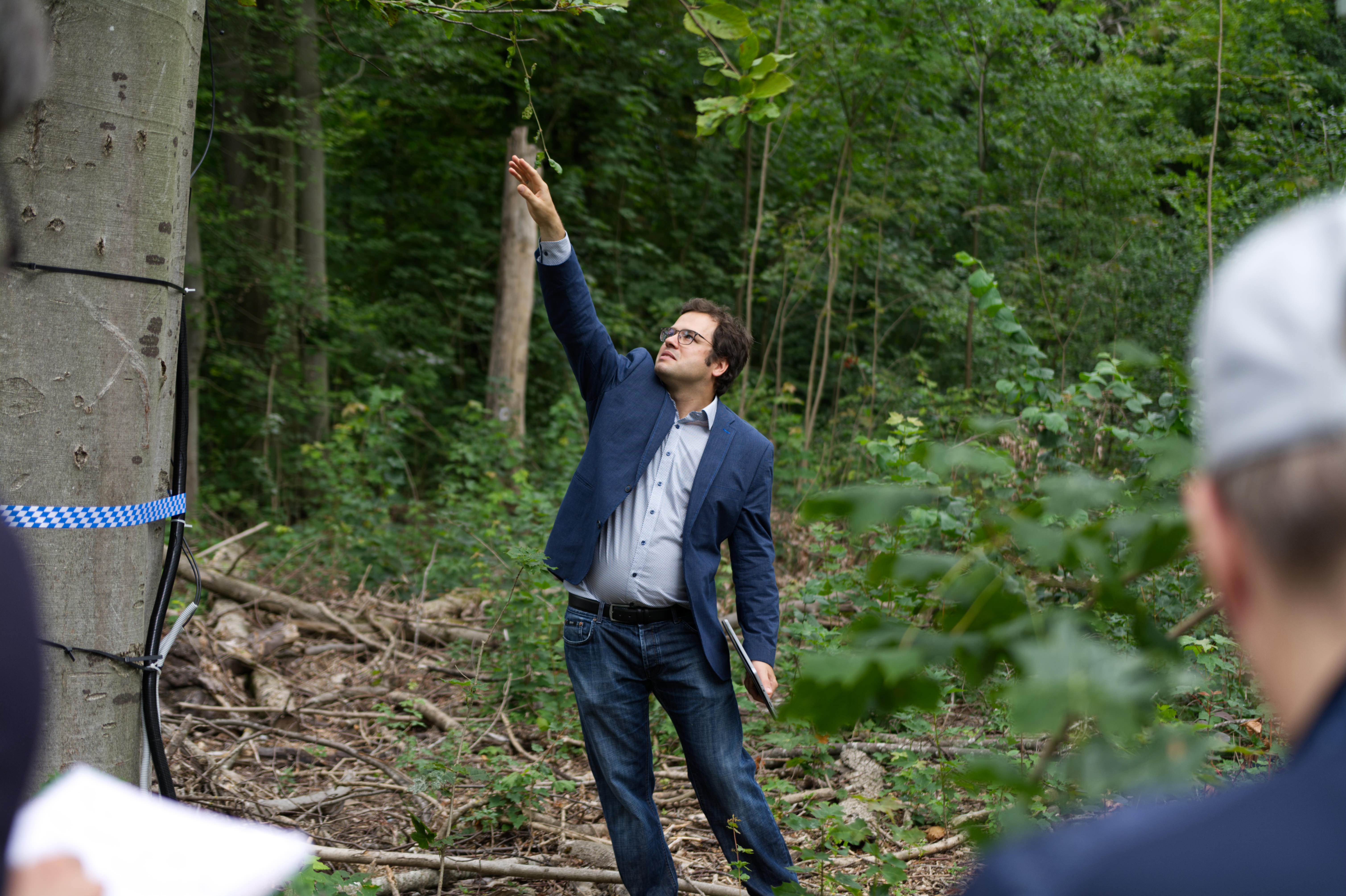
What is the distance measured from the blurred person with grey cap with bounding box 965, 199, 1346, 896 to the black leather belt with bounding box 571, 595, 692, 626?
251 cm

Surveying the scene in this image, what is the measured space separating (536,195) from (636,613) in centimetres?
137

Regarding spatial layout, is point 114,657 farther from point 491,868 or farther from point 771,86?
point 771,86

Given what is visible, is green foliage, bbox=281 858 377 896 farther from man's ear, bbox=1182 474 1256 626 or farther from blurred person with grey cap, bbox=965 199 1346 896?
man's ear, bbox=1182 474 1256 626

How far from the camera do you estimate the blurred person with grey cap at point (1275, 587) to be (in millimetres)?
592

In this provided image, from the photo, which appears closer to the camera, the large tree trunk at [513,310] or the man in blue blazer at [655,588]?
the man in blue blazer at [655,588]

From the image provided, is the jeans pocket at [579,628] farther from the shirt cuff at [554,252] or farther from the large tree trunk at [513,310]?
the large tree trunk at [513,310]

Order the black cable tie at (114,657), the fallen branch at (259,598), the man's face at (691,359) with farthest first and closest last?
the fallen branch at (259,598) → the man's face at (691,359) → the black cable tie at (114,657)

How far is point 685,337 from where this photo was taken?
349 cm

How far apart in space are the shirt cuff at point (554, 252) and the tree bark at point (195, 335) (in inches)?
264

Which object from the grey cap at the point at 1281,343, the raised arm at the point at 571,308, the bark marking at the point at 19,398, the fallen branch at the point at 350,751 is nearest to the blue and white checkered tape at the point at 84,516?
the bark marking at the point at 19,398

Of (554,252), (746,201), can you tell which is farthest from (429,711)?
(746,201)

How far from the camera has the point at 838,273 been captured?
11.3 metres

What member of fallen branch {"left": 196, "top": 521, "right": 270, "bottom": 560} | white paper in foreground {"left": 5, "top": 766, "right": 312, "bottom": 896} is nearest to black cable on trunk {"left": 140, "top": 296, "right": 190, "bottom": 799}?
white paper in foreground {"left": 5, "top": 766, "right": 312, "bottom": 896}

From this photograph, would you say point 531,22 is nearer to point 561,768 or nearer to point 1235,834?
point 561,768
